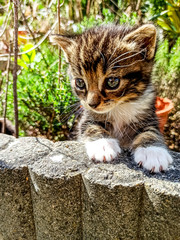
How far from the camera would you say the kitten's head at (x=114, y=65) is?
58.4 inches

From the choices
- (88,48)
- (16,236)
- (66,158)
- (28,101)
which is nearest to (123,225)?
(66,158)

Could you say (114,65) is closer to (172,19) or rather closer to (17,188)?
(17,188)

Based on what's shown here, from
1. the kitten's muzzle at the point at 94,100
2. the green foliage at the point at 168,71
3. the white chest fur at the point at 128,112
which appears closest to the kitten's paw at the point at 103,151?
the kitten's muzzle at the point at 94,100

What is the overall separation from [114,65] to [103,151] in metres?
0.52

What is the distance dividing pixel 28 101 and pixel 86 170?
1.28 meters

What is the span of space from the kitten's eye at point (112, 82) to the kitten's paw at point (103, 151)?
352 mm

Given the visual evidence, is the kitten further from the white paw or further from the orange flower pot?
the orange flower pot

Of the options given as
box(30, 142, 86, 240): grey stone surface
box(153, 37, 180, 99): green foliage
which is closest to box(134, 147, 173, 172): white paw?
box(30, 142, 86, 240): grey stone surface

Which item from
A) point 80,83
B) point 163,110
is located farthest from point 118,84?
point 163,110

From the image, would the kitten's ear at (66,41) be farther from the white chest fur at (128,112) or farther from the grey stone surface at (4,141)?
the grey stone surface at (4,141)

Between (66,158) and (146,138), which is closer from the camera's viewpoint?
(66,158)

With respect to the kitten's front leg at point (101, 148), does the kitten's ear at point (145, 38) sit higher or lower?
higher

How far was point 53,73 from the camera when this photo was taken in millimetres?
2469

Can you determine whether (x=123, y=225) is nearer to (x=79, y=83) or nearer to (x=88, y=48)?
(x=79, y=83)
